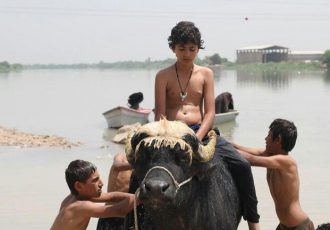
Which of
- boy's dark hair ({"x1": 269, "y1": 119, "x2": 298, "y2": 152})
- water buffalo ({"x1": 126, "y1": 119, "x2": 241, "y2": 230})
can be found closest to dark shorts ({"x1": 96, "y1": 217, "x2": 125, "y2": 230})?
water buffalo ({"x1": 126, "y1": 119, "x2": 241, "y2": 230})

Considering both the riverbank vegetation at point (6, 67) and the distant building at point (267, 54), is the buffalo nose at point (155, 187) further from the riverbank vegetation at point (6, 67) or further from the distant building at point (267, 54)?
the riverbank vegetation at point (6, 67)

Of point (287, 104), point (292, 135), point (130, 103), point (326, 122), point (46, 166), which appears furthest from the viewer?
point (287, 104)

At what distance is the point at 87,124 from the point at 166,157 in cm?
2181

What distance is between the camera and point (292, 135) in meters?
4.99

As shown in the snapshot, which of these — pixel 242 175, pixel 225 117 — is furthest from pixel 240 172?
pixel 225 117

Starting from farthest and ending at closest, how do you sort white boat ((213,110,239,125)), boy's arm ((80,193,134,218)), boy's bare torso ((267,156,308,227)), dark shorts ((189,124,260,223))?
white boat ((213,110,239,125)) → boy's bare torso ((267,156,308,227)) → dark shorts ((189,124,260,223)) → boy's arm ((80,193,134,218))

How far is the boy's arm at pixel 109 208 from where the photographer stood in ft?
13.5

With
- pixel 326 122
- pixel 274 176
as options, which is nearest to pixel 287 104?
pixel 326 122

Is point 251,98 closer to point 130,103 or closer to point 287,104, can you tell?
point 287,104

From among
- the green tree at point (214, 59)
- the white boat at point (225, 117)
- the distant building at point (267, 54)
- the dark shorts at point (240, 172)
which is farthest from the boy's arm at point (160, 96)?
the green tree at point (214, 59)

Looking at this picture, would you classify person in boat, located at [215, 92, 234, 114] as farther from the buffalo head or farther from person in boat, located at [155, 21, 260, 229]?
the buffalo head

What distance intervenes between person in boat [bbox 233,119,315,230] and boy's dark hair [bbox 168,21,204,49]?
1.10m

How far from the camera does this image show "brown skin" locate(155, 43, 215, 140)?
4496 millimetres

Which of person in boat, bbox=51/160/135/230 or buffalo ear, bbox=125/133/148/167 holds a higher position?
buffalo ear, bbox=125/133/148/167
